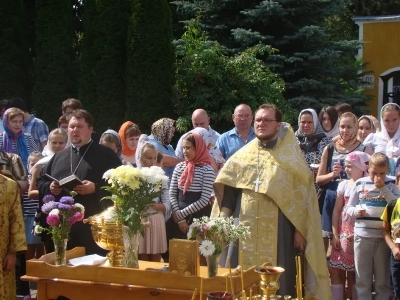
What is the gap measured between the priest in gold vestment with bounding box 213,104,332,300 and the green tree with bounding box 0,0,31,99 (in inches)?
350

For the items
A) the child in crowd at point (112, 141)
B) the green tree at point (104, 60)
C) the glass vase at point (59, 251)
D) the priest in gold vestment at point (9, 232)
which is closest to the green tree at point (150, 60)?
the green tree at point (104, 60)

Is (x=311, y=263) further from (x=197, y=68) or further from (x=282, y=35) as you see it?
(x=282, y=35)

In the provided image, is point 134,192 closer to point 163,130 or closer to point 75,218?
point 75,218

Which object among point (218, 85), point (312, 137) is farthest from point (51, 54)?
point (312, 137)

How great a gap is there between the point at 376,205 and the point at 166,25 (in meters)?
7.28

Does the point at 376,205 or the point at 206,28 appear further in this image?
the point at 206,28

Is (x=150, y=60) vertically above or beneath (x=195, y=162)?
above

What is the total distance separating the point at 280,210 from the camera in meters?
5.28

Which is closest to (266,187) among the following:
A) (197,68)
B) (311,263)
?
(311,263)

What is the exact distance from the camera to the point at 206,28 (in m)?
14.8

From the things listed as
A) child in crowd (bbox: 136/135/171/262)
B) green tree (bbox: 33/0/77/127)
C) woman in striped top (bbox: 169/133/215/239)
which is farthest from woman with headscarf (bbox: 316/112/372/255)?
green tree (bbox: 33/0/77/127)

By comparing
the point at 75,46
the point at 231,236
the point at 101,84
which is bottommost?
the point at 231,236

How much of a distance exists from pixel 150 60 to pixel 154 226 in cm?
621

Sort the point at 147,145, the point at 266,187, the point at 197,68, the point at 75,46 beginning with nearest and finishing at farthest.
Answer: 1. the point at 266,187
2. the point at 147,145
3. the point at 197,68
4. the point at 75,46
